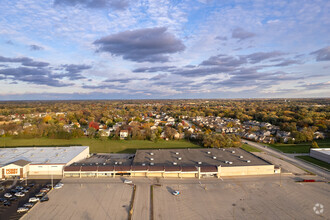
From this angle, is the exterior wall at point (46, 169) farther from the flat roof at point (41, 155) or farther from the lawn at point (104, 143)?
the lawn at point (104, 143)

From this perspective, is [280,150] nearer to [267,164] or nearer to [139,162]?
[267,164]

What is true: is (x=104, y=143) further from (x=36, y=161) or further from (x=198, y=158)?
(x=198, y=158)

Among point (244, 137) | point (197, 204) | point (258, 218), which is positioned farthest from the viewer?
point (244, 137)

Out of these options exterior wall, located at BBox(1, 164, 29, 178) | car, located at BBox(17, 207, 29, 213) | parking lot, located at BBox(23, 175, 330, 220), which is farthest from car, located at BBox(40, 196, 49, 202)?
exterior wall, located at BBox(1, 164, 29, 178)

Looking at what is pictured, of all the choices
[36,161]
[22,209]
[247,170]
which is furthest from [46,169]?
[247,170]

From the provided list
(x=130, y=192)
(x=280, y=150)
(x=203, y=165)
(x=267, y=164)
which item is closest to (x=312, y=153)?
(x=280, y=150)

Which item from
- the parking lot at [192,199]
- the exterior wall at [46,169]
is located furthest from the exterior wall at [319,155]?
the exterior wall at [46,169]

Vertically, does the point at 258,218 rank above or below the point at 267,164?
below
